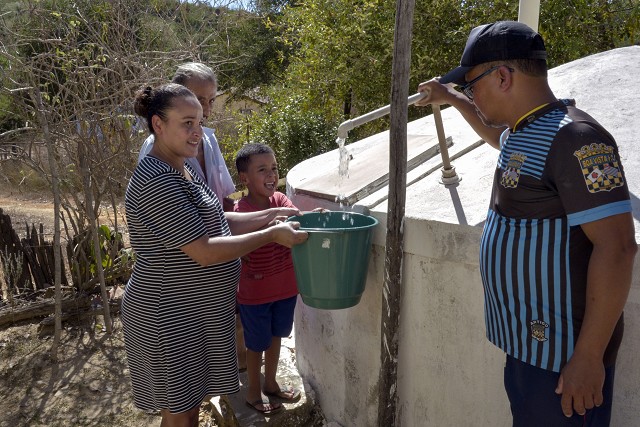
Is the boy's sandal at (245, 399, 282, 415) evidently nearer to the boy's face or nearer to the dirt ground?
the dirt ground

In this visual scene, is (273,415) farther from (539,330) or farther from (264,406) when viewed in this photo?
(539,330)

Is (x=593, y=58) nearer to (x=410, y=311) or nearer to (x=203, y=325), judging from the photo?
(x=410, y=311)

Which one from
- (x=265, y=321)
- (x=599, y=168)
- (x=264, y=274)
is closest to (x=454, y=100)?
(x=599, y=168)

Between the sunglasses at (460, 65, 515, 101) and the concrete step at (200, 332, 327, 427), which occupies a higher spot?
the sunglasses at (460, 65, 515, 101)

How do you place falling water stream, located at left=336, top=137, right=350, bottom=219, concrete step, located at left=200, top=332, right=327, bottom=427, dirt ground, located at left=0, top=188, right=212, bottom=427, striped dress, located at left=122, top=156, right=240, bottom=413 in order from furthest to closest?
1. dirt ground, located at left=0, top=188, right=212, bottom=427
2. concrete step, located at left=200, top=332, right=327, bottom=427
3. falling water stream, located at left=336, top=137, right=350, bottom=219
4. striped dress, located at left=122, top=156, right=240, bottom=413

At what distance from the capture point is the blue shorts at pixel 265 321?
290 centimetres

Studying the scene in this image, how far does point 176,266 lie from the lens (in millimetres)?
2254

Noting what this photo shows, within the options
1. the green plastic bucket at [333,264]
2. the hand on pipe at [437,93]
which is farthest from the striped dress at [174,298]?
the hand on pipe at [437,93]

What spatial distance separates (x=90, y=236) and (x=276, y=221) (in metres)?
3.35

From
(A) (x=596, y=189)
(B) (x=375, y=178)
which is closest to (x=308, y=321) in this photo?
(B) (x=375, y=178)

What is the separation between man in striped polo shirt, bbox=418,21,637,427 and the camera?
139cm

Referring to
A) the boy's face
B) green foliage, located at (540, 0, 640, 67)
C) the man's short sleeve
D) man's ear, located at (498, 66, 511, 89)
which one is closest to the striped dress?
the boy's face

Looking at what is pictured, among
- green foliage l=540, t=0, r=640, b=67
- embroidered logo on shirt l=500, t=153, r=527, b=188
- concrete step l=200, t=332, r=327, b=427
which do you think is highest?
green foliage l=540, t=0, r=640, b=67

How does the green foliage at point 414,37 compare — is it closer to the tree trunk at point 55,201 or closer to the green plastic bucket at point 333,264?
the tree trunk at point 55,201
